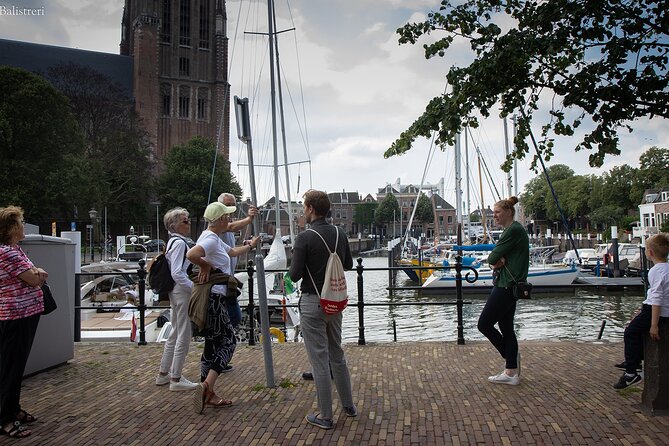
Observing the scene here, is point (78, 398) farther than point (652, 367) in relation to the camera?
Yes

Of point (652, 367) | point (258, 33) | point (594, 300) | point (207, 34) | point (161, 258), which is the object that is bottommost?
point (594, 300)

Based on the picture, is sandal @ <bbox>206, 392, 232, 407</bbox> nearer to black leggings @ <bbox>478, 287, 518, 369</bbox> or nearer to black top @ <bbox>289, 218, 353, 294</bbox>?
black top @ <bbox>289, 218, 353, 294</bbox>

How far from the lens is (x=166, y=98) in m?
74.8

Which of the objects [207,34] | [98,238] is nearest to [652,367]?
[98,238]

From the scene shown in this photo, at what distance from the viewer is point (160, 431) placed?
4.15 metres

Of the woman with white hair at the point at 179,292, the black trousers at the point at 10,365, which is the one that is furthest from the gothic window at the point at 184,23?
the black trousers at the point at 10,365

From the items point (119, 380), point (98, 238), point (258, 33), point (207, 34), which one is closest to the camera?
point (119, 380)

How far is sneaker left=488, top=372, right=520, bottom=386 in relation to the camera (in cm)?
514

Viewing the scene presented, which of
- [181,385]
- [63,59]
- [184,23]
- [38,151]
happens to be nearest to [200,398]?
[181,385]

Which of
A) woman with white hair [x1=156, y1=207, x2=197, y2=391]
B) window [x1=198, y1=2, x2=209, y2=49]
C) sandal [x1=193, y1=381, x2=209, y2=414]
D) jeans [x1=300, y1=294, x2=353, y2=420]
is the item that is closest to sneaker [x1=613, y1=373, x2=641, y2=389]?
jeans [x1=300, y1=294, x2=353, y2=420]

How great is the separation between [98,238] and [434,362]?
43.7 metres

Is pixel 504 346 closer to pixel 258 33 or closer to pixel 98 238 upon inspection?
pixel 258 33

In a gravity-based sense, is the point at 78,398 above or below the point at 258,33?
below

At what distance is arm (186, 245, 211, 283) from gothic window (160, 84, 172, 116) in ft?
243
